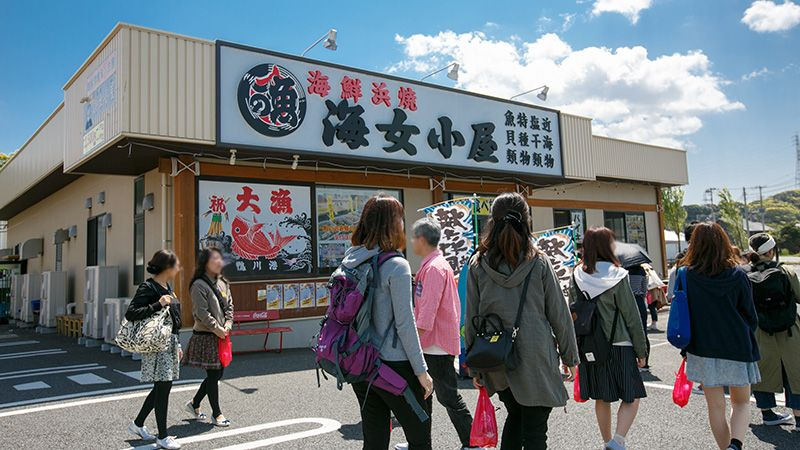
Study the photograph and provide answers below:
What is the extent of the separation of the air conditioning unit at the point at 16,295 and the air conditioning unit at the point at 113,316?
35.1 ft

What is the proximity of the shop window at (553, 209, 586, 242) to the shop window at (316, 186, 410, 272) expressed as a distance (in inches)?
282

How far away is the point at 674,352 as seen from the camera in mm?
8688

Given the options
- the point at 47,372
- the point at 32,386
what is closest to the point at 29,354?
the point at 47,372

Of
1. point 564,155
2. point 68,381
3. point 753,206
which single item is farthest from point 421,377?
point 753,206

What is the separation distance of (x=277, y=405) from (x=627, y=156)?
1556 cm

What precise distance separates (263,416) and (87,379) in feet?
12.6

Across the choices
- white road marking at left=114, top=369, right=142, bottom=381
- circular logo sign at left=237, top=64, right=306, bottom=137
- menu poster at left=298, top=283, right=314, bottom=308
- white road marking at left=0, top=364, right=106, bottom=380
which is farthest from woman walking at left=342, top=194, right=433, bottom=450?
menu poster at left=298, top=283, right=314, bottom=308

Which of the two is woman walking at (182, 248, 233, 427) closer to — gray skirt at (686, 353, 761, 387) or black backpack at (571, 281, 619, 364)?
black backpack at (571, 281, 619, 364)

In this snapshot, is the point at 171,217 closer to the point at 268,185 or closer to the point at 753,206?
the point at 268,185

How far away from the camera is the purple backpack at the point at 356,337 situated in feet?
9.22

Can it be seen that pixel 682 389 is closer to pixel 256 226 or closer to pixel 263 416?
pixel 263 416

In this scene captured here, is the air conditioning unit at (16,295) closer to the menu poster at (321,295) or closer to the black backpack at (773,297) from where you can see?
the menu poster at (321,295)

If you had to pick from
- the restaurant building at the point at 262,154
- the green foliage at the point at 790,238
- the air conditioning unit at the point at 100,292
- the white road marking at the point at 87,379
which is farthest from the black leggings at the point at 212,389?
the green foliage at the point at 790,238

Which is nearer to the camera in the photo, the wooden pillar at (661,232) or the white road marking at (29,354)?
the white road marking at (29,354)
